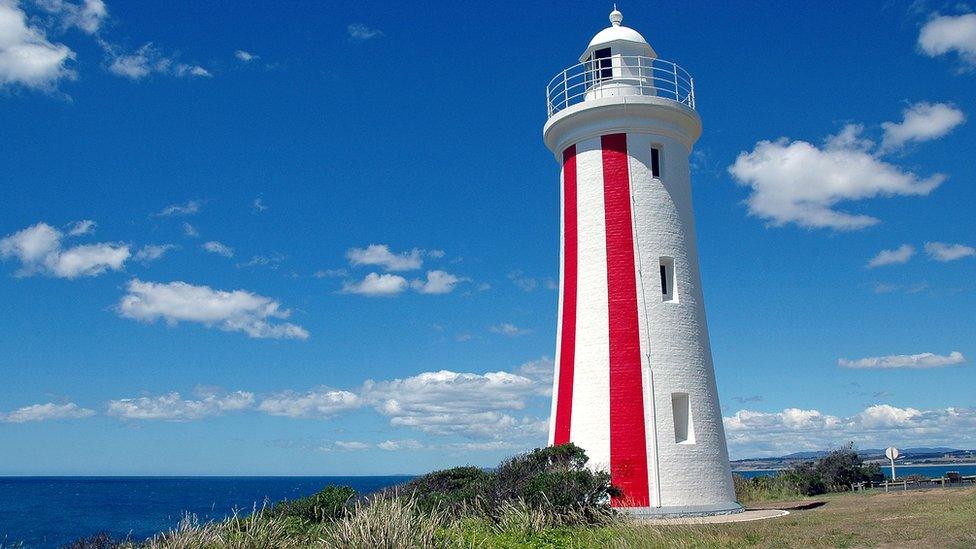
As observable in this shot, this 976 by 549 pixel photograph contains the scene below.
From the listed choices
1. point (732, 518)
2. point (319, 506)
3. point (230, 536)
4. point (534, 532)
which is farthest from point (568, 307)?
point (230, 536)

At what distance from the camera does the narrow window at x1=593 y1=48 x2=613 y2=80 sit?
69.2 feet

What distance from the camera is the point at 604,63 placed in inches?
837

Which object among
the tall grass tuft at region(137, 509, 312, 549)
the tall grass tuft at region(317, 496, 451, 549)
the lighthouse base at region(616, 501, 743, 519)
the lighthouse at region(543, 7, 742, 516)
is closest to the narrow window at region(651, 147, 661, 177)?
the lighthouse at region(543, 7, 742, 516)

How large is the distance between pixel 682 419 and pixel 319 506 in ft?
30.1

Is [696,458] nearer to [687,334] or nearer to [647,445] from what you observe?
[647,445]

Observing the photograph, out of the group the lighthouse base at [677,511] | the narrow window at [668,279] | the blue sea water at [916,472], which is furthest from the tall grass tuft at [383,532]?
the blue sea water at [916,472]

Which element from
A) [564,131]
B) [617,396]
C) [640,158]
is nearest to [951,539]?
[617,396]

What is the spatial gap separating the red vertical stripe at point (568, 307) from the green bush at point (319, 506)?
6396mm

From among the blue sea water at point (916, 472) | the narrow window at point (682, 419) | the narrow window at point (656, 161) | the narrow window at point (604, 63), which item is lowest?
the blue sea water at point (916, 472)

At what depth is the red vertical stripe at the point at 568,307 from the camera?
785 inches

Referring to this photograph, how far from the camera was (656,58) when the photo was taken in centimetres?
2130

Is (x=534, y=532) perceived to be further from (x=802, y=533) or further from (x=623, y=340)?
(x=623, y=340)

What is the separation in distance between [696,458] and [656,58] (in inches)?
422

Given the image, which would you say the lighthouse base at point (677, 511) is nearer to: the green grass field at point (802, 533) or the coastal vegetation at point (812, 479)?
the green grass field at point (802, 533)
